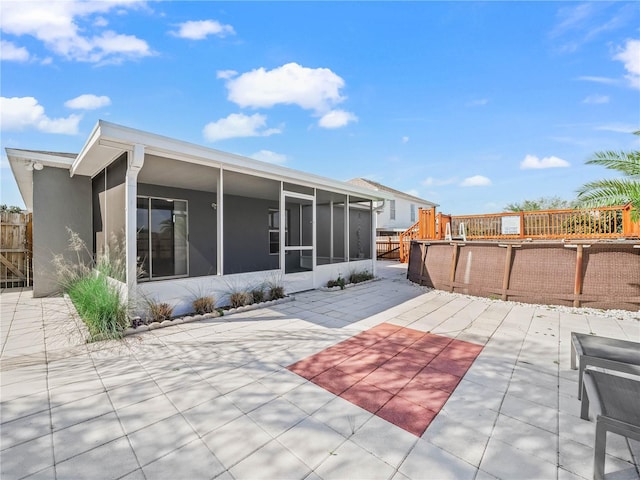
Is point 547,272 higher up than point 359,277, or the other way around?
point 547,272

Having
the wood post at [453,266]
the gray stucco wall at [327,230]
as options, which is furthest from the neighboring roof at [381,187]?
the wood post at [453,266]

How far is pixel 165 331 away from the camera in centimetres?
412

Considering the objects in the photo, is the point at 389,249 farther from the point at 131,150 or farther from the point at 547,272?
the point at 131,150

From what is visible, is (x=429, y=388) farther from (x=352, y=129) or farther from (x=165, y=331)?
(x=352, y=129)

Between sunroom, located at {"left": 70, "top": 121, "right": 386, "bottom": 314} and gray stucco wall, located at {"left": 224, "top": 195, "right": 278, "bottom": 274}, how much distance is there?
3 centimetres

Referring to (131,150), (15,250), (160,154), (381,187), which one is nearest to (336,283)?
(160,154)

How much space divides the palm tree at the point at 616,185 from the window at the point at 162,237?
29.6 feet

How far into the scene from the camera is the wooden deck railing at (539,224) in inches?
337

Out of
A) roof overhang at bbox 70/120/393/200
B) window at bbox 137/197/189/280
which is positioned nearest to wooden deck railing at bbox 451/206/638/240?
roof overhang at bbox 70/120/393/200

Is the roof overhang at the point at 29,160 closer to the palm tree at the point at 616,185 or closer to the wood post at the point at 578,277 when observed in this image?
the palm tree at the point at 616,185

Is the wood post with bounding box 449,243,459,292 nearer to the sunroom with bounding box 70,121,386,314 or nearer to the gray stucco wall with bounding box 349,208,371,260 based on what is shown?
the sunroom with bounding box 70,121,386,314

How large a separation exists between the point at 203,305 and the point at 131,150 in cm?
270

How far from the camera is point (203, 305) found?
16.2ft

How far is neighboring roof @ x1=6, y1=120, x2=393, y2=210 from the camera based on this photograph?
3.91 meters
